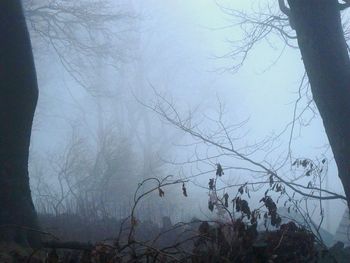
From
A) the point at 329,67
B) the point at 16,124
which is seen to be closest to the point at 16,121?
the point at 16,124

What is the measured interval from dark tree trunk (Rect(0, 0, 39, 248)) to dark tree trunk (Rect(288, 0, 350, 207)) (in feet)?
9.65

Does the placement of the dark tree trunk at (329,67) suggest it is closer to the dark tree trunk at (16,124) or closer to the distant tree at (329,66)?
the distant tree at (329,66)

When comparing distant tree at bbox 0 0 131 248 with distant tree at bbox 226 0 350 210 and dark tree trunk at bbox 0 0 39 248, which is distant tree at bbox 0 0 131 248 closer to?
dark tree trunk at bbox 0 0 39 248

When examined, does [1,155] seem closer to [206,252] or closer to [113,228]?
[206,252]

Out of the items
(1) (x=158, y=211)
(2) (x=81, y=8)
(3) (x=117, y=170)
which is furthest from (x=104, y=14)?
(1) (x=158, y=211)

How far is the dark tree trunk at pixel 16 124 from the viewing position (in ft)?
18.3

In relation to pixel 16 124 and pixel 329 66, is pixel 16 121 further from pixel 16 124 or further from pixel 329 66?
pixel 329 66

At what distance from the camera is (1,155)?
5664mm

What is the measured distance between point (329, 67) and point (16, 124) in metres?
3.28

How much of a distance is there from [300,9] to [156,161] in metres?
18.2

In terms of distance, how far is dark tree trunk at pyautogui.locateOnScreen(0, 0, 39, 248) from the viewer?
5.58 m

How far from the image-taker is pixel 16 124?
5773 mm

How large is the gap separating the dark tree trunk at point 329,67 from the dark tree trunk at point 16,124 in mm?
2941

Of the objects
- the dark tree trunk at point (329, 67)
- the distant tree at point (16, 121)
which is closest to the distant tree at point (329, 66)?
the dark tree trunk at point (329, 67)
